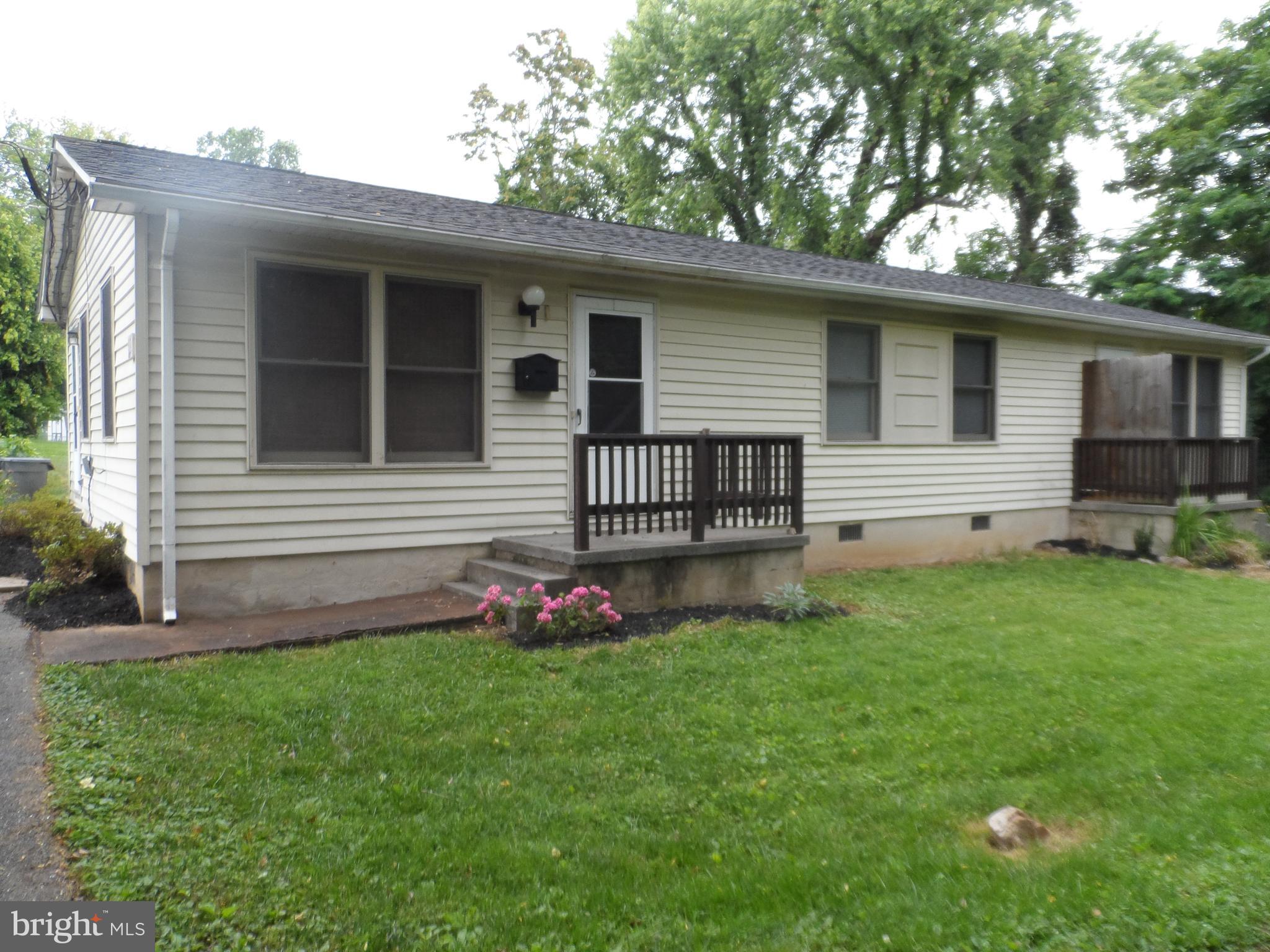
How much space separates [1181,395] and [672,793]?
1189 cm

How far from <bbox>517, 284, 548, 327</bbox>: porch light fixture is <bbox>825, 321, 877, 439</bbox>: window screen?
133 inches

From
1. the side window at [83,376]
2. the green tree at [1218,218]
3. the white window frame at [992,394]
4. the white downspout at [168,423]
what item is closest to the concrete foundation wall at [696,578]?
the white downspout at [168,423]

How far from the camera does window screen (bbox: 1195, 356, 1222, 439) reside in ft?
41.0

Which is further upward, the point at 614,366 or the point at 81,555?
the point at 614,366

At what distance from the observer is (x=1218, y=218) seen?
1565 cm

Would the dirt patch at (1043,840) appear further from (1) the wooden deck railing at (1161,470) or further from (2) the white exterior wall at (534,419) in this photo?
(1) the wooden deck railing at (1161,470)

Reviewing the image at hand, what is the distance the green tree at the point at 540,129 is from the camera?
74.5 feet

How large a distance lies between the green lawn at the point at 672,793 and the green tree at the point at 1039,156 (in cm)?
1970

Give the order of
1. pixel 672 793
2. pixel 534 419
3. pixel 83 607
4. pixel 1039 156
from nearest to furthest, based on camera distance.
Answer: pixel 672 793 < pixel 83 607 < pixel 534 419 < pixel 1039 156

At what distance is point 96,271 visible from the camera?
7.54 metres

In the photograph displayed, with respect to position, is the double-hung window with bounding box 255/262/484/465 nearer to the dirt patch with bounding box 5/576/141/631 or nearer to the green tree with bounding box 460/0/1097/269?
the dirt patch with bounding box 5/576/141/631

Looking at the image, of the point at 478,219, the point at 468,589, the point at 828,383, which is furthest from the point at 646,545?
the point at 828,383

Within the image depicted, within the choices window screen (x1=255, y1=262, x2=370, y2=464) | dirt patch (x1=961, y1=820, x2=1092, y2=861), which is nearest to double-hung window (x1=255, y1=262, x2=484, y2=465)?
window screen (x1=255, y1=262, x2=370, y2=464)

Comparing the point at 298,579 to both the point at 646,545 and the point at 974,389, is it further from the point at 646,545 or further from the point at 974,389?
the point at 974,389
